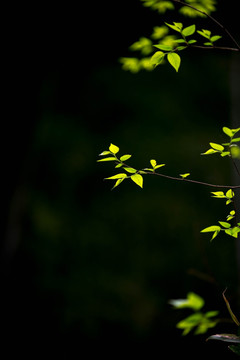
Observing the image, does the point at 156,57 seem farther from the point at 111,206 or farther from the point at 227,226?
the point at 111,206

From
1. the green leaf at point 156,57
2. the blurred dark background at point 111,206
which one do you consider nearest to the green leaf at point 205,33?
the green leaf at point 156,57

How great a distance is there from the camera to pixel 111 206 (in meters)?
3.97

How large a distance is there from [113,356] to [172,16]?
3.71 metres

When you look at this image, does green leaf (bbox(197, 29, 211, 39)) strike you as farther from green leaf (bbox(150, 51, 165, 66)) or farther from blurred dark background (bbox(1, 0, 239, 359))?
blurred dark background (bbox(1, 0, 239, 359))

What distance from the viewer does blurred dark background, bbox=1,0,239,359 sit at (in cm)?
353

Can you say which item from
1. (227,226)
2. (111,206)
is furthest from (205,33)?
(111,206)

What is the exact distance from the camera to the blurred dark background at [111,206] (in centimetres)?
353

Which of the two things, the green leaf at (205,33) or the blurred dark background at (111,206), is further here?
the blurred dark background at (111,206)

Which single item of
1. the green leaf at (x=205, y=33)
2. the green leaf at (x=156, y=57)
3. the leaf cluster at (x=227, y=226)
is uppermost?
the green leaf at (x=205, y=33)

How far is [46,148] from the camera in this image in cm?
410

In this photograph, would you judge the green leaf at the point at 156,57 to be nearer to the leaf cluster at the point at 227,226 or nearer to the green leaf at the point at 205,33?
the green leaf at the point at 205,33

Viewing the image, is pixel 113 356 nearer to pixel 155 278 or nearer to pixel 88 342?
pixel 88 342

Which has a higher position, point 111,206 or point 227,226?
point 111,206

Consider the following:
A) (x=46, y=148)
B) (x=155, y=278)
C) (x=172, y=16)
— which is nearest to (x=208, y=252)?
(x=155, y=278)
